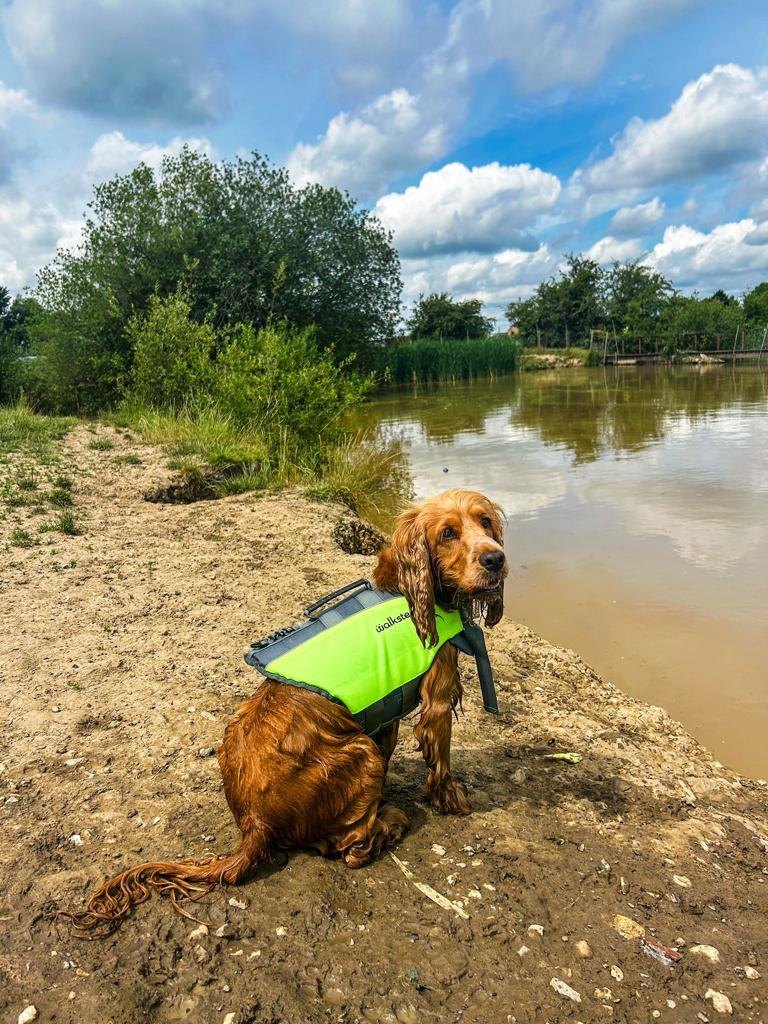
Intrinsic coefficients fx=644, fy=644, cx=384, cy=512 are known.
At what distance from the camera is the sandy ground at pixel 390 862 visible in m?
2.28

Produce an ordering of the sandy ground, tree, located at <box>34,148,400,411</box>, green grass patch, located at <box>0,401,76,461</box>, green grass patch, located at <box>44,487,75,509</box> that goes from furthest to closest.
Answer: tree, located at <box>34,148,400,411</box>, green grass patch, located at <box>0,401,76,461</box>, green grass patch, located at <box>44,487,75,509</box>, the sandy ground

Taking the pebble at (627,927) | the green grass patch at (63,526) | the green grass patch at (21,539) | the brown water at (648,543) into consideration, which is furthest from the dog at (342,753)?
the green grass patch at (63,526)

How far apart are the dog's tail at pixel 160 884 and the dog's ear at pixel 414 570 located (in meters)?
1.16

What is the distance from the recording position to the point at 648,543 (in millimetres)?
9297

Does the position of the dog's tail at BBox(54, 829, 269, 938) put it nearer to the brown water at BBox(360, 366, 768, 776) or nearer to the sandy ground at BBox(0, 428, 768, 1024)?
the sandy ground at BBox(0, 428, 768, 1024)

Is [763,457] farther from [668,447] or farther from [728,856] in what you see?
[728,856]

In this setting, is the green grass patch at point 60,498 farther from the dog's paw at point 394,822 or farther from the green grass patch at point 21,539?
the dog's paw at point 394,822

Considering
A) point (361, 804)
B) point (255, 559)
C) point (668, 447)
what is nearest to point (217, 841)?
point (361, 804)

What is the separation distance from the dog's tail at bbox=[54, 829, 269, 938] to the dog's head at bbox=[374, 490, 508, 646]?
122 centimetres

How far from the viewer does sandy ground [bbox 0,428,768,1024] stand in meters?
2.28

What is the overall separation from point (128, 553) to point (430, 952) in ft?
19.2

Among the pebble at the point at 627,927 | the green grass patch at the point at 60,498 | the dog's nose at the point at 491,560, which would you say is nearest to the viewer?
the pebble at the point at 627,927

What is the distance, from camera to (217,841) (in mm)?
3031

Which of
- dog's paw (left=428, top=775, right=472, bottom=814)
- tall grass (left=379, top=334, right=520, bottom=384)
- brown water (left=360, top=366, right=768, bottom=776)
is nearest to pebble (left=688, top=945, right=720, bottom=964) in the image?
dog's paw (left=428, top=775, right=472, bottom=814)
